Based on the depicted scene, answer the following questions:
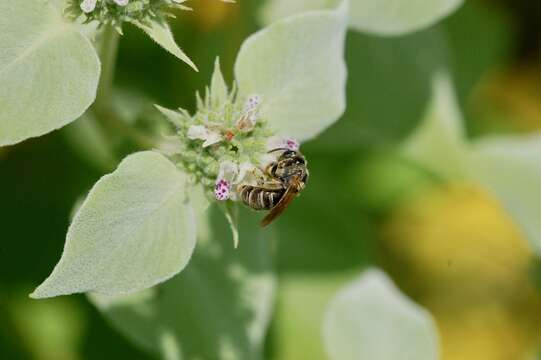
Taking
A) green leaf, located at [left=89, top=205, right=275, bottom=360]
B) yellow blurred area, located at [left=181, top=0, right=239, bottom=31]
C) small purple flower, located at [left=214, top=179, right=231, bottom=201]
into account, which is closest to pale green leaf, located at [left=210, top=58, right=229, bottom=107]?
small purple flower, located at [left=214, top=179, right=231, bottom=201]

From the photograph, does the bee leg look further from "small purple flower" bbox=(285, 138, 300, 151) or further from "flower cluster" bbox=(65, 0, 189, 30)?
"flower cluster" bbox=(65, 0, 189, 30)

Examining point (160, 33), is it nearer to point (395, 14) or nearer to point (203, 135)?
point (203, 135)

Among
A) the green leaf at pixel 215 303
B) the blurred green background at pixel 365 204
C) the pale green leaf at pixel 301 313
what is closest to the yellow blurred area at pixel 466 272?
the blurred green background at pixel 365 204

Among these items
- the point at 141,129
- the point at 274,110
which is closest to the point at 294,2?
the point at 141,129

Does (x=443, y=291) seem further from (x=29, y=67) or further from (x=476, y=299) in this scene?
(x=29, y=67)

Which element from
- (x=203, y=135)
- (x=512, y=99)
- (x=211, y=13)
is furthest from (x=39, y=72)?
(x=512, y=99)

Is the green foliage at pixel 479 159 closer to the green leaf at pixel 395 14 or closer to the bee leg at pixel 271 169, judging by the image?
the green leaf at pixel 395 14
